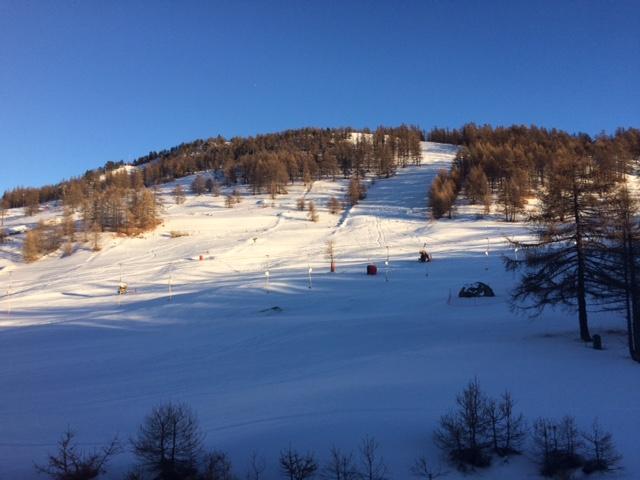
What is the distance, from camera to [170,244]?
A: 61.3m

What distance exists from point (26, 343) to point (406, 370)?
1916 cm

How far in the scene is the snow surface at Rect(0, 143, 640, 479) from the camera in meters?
8.91

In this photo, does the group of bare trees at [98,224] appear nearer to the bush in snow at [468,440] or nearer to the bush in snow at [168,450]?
the bush in snow at [168,450]

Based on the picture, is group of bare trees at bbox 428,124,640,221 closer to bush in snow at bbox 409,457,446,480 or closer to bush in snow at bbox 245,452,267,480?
bush in snow at bbox 409,457,446,480

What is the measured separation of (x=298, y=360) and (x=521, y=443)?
8216 millimetres

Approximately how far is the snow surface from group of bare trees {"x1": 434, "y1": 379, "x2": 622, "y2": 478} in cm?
26

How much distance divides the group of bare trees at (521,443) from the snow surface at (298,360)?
258 mm

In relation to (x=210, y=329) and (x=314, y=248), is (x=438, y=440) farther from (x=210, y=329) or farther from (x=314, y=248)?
(x=314, y=248)

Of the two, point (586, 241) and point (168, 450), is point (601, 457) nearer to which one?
point (168, 450)

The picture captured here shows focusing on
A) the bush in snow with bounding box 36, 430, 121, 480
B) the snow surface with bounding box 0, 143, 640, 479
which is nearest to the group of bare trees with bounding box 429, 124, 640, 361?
the snow surface with bounding box 0, 143, 640, 479

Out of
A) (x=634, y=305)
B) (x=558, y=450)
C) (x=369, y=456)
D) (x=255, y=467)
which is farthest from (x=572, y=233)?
(x=255, y=467)

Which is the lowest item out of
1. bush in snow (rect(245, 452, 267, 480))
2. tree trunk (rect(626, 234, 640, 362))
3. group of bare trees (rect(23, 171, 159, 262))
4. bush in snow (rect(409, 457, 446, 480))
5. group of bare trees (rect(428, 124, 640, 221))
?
bush in snow (rect(245, 452, 267, 480))

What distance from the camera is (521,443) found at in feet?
25.8

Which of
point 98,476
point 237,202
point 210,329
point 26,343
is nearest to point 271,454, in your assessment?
point 98,476
